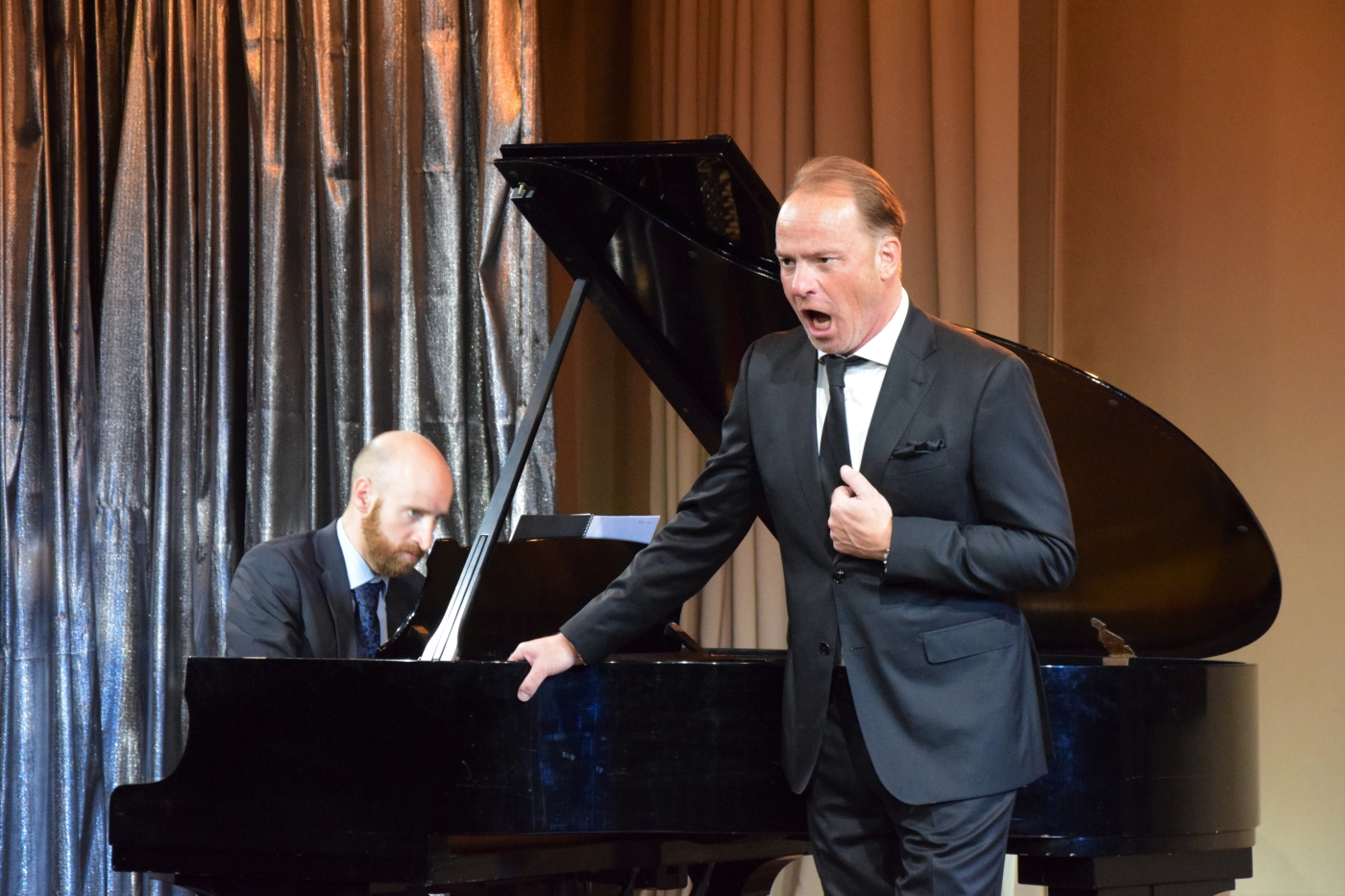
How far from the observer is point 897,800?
1757 mm

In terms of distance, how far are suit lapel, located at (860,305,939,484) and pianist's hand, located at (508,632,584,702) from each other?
580 mm

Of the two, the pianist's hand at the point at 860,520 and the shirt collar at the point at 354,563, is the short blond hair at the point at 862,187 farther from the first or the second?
the shirt collar at the point at 354,563

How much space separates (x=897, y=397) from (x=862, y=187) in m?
0.27

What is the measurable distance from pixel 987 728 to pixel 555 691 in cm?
75

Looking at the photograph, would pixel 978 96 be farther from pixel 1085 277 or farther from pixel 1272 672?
pixel 1272 672

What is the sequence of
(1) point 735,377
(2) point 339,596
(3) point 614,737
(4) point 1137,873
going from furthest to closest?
(2) point 339,596 < (1) point 735,377 < (4) point 1137,873 < (3) point 614,737

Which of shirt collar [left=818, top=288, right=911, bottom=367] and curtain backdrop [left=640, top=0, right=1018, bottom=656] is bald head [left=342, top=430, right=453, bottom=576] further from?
shirt collar [left=818, top=288, right=911, bottom=367]

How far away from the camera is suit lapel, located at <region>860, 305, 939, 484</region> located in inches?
70.2

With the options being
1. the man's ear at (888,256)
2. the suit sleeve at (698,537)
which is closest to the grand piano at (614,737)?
the suit sleeve at (698,537)

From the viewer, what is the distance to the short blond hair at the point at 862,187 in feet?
5.78

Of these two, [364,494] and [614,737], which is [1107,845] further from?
[364,494]

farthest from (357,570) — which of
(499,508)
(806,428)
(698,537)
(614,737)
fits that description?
(806,428)

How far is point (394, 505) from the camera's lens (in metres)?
3.27

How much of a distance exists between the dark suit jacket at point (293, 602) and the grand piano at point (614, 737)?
69 centimetres
